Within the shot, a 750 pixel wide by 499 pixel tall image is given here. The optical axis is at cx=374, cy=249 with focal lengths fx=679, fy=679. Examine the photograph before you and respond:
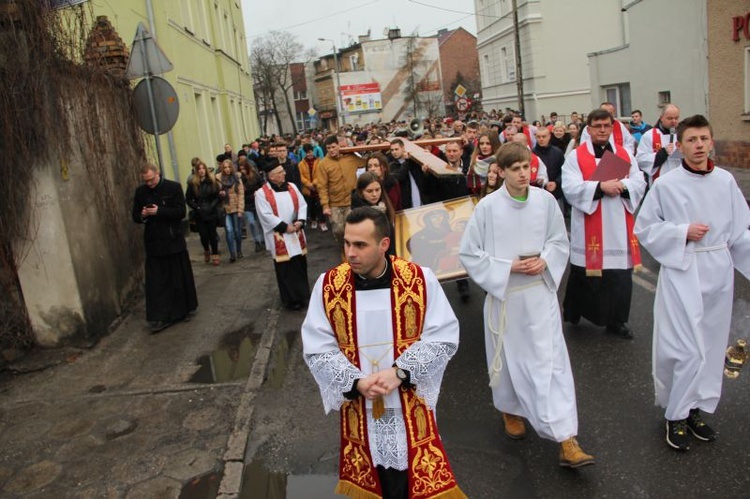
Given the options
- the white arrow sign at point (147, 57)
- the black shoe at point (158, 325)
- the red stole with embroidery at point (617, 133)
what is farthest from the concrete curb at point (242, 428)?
the red stole with embroidery at point (617, 133)

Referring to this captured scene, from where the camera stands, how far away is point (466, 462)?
4.33 meters

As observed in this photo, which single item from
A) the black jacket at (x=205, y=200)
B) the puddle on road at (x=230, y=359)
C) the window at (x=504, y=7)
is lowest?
the puddle on road at (x=230, y=359)

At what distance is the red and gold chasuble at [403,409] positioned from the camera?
121 inches

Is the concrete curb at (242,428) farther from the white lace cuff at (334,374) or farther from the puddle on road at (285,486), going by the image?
the white lace cuff at (334,374)

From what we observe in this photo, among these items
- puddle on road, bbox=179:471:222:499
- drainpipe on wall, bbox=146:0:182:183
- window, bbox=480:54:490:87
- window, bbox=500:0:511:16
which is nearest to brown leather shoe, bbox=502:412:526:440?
puddle on road, bbox=179:471:222:499

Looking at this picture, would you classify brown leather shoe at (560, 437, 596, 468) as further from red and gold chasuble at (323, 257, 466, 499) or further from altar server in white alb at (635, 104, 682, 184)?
altar server in white alb at (635, 104, 682, 184)

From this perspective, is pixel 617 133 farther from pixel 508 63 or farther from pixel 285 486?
pixel 508 63

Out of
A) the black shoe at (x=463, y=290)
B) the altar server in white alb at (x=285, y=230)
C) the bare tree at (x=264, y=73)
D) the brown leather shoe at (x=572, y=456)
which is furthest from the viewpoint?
the bare tree at (x=264, y=73)

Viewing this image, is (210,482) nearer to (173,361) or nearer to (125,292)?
(173,361)

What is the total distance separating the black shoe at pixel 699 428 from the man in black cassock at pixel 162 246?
5.43 m

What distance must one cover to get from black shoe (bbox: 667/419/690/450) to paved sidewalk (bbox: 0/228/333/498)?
108 inches

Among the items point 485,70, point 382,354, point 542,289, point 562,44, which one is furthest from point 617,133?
point 485,70

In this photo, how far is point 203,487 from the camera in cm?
430

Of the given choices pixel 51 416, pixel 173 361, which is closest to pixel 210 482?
pixel 51 416
